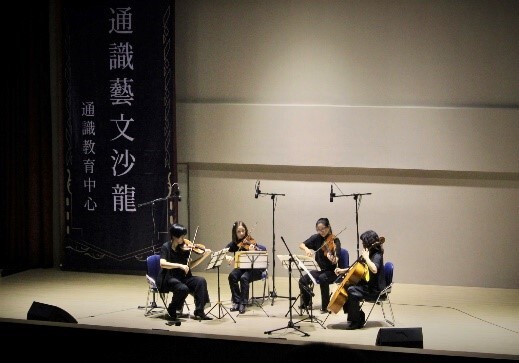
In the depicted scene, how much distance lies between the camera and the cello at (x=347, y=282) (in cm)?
805

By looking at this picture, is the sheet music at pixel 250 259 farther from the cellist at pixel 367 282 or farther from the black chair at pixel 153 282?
the cellist at pixel 367 282

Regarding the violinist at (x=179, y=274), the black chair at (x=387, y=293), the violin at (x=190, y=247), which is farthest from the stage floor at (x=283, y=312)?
A: the violin at (x=190, y=247)

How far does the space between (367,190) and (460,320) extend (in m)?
2.40

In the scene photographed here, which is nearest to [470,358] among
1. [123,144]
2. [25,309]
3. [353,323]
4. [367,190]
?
[353,323]

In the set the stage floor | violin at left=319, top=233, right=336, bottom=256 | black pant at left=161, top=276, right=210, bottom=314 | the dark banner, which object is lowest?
the stage floor

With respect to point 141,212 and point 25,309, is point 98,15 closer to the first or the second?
point 141,212

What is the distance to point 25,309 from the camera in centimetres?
894

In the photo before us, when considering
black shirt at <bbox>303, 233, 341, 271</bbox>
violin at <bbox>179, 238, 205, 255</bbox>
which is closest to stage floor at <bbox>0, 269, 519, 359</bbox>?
black shirt at <bbox>303, 233, 341, 271</bbox>

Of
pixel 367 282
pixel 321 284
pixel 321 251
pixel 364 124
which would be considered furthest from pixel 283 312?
Answer: pixel 364 124

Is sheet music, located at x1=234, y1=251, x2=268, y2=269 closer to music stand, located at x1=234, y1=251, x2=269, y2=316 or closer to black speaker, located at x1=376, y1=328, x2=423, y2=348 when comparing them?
music stand, located at x1=234, y1=251, x2=269, y2=316

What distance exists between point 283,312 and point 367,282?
1091 millimetres

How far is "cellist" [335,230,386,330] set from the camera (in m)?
8.02

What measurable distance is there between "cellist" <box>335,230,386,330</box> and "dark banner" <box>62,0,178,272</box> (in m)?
3.21

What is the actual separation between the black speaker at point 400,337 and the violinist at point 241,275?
3.92 meters
